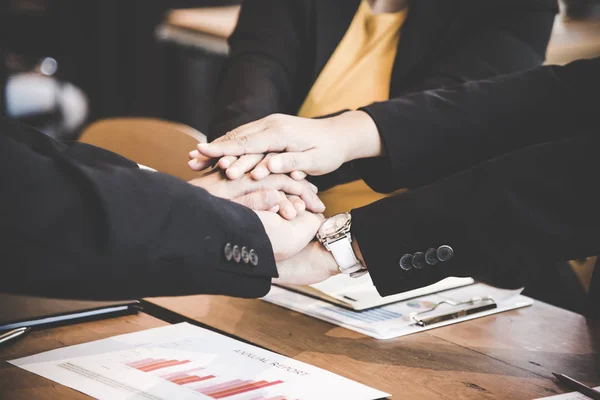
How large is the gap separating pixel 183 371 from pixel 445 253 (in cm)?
38

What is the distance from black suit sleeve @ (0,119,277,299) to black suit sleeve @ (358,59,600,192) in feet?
1.51

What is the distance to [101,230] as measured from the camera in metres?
0.71

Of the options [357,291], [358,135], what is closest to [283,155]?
[358,135]

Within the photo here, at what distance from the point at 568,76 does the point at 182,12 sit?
2.66 metres

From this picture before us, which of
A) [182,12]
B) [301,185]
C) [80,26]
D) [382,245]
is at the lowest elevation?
[382,245]

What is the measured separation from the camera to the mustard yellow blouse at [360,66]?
1.64m

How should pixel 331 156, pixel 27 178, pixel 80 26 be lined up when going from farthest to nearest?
1. pixel 80 26
2. pixel 331 156
3. pixel 27 178

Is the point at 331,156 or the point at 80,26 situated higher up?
the point at 80,26

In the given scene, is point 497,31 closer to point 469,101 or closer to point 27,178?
point 469,101

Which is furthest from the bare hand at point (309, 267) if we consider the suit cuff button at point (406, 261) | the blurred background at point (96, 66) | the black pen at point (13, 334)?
the blurred background at point (96, 66)

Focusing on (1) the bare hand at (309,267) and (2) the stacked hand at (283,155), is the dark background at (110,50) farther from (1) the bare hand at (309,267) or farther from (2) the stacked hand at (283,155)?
(1) the bare hand at (309,267)

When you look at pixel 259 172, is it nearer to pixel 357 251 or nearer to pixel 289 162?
pixel 289 162

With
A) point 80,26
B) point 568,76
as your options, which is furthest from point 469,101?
point 80,26

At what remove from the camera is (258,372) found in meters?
0.82
